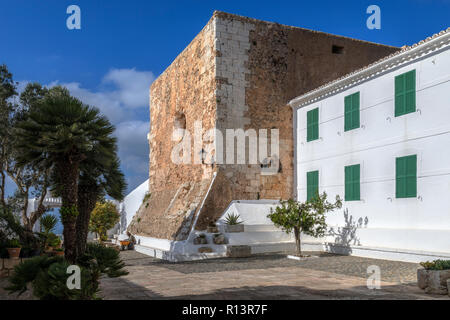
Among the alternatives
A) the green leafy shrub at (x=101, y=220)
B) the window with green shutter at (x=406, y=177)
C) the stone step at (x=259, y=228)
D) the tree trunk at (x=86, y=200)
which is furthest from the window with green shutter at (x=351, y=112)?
the green leafy shrub at (x=101, y=220)

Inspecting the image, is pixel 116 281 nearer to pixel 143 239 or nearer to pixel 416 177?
pixel 416 177

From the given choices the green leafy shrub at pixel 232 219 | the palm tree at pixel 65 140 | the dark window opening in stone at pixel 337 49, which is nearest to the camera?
the palm tree at pixel 65 140

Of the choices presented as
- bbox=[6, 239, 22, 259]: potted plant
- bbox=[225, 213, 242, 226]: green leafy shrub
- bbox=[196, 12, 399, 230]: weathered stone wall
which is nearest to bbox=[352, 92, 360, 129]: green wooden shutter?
bbox=[196, 12, 399, 230]: weathered stone wall

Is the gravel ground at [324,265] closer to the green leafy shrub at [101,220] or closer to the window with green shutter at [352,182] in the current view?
the window with green shutter at [352,182]

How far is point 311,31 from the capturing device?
1905 cm

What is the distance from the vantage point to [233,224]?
612 inches

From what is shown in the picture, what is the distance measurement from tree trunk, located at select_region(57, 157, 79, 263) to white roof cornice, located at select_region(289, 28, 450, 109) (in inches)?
379

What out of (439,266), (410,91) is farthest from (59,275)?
(410,91)

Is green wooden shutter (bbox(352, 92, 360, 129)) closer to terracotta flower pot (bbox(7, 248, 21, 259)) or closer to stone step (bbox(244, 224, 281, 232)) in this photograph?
stone step (bbox(244, 224, 281, 232))

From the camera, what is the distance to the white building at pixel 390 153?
11.3m

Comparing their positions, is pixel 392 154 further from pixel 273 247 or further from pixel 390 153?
pixel 273 247

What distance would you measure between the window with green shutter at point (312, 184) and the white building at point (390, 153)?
4 centimetres

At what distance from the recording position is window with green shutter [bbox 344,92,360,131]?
14.3 meters
